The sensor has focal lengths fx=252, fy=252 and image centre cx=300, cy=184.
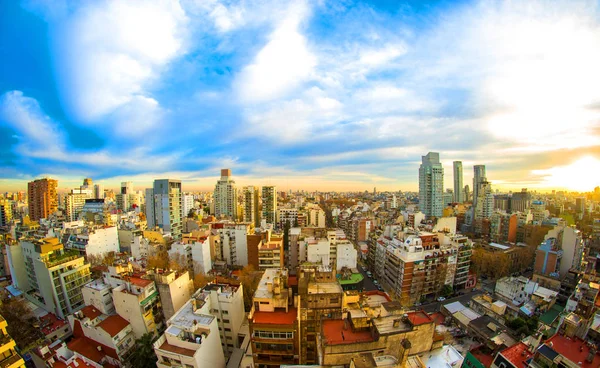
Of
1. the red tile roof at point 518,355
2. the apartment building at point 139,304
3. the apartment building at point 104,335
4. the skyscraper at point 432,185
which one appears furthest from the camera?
the skyscraper at point 432,185

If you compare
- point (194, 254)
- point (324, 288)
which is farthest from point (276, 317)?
point (194, 254)

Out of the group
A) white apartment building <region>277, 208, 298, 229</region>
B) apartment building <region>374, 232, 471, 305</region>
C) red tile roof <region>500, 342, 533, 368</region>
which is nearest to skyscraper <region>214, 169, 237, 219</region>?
white apartment building <region>277, 208, 298, 229</region>

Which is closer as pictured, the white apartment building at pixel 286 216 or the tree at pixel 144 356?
the tree at pixel 144 356

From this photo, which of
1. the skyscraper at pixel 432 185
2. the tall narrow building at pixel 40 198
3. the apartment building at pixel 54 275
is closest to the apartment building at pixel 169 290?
the apartment building at pixel 54 275

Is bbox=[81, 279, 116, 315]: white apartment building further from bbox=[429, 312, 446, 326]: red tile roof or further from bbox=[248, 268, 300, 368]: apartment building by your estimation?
bbox=[429, 312, 446, 326]: red tile roof

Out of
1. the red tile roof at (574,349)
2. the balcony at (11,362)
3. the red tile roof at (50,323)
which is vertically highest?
the balcony at (11,362)

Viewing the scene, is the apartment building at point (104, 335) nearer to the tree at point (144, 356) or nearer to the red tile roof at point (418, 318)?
the tree at point (144, 356)

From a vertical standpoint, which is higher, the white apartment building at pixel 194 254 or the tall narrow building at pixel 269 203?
the tall narrow building at pixel 269 203
